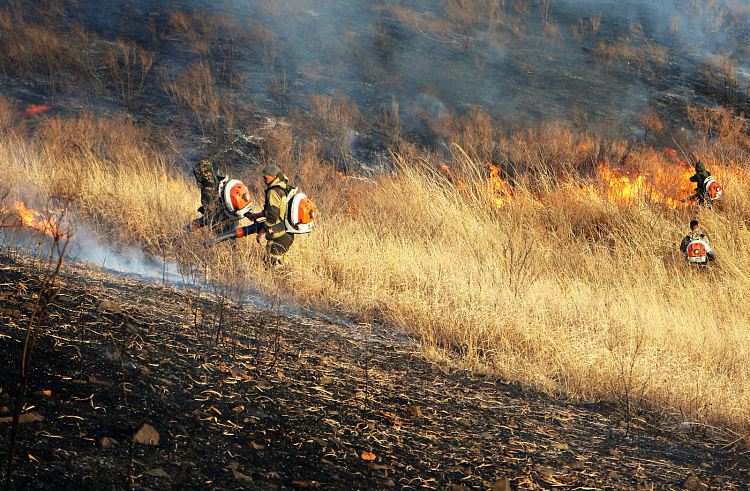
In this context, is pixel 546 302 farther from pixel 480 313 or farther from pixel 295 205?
pixel 295 205

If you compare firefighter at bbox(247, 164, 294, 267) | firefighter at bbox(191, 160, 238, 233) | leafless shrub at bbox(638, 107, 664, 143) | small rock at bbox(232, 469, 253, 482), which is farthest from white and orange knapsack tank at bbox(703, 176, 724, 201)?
small rock at bbox(232, 469, 253, 482)

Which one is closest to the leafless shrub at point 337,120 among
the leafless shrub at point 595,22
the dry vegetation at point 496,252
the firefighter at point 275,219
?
the dry vegetation at point 496,252

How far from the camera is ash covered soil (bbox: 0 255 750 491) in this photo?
215 centimetres

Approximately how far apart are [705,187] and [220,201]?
22.8ft

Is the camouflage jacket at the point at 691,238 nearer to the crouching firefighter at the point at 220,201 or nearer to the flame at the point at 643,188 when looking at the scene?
the flame at the point at 643,188

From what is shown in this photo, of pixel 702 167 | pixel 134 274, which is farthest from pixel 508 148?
pixel 134 274

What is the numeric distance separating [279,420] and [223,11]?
2309 centimetres

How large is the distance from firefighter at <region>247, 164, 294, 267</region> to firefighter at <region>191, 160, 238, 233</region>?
0.59 m

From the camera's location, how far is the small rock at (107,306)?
3611mm

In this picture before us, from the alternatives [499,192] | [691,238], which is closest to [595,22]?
[499,192]

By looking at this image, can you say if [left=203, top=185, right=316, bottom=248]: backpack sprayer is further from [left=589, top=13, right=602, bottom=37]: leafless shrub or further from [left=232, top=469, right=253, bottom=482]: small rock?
[left=589, top=13, right=602, bottom=37]: leafless shrub

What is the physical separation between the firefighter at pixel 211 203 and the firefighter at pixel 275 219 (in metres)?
0.59

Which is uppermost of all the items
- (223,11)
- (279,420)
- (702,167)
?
(223,11)

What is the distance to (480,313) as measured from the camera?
4.93 meters
